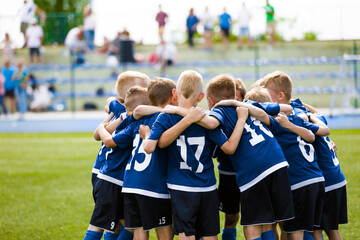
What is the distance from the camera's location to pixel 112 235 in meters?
4.13

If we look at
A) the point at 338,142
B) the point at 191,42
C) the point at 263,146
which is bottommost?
the point at 338,142

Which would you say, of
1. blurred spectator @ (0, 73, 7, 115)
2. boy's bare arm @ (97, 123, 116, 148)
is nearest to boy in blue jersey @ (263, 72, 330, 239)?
boy's bare arm @ (97, 123, 116, 148)

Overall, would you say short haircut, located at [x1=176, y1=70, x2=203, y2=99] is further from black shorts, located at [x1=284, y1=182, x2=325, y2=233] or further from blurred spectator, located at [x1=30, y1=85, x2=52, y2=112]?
blurred spectator, located at [x1=30, y1=85, x2=52, y2=112]

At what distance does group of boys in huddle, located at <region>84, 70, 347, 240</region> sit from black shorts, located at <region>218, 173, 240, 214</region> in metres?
0.39

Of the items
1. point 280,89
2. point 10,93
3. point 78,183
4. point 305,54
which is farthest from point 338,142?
point 10,93

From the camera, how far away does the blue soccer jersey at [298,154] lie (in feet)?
12.2

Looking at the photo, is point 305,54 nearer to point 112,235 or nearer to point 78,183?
point 78,183

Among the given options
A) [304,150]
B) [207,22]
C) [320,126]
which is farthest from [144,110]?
[207,22]

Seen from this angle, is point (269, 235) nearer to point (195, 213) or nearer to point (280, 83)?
point (195, 213)

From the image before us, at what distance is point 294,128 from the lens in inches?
146

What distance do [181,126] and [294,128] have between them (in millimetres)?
913

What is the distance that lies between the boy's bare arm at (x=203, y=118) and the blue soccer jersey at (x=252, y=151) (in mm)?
68

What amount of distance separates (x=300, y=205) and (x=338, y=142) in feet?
26.3

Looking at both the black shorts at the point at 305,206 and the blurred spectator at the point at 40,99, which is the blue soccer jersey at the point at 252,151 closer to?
the black shorts at the point at 305,206
